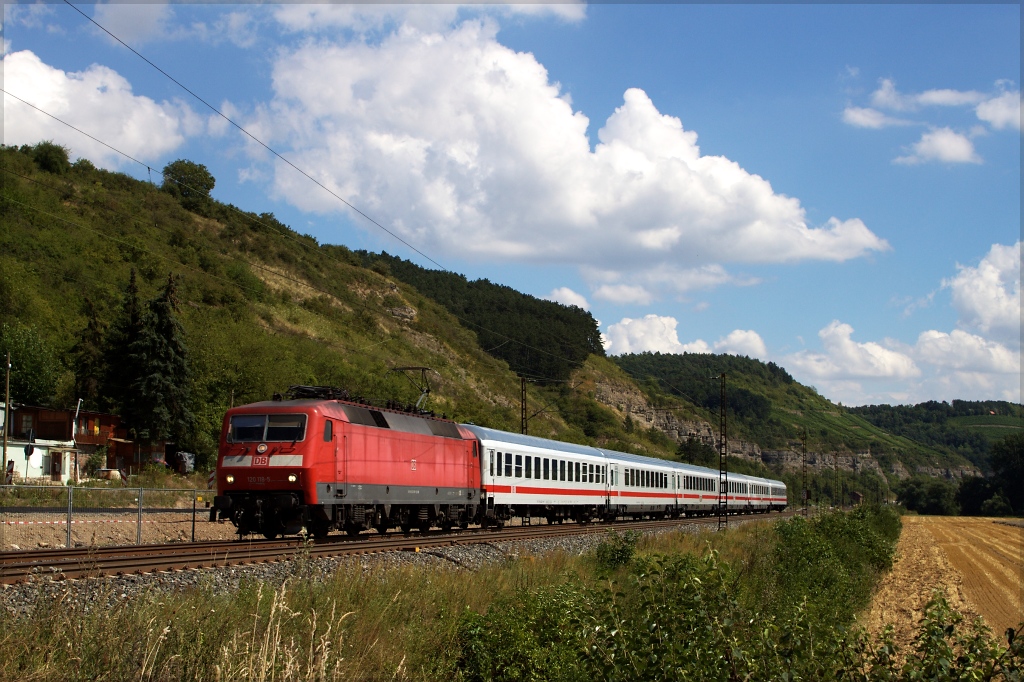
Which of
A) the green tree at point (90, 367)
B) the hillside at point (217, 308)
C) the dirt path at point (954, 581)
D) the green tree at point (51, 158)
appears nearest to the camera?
the dirt path at point (954, 581)

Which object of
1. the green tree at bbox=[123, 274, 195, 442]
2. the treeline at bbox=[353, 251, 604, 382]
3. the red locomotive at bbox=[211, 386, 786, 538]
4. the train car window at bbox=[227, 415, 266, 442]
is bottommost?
the red locomotive at bbox=[211, 386, 786, 538]

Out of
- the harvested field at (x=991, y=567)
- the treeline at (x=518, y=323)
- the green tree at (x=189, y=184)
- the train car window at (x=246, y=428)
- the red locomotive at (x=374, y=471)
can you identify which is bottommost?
the harvested field at (x=991, y=567)

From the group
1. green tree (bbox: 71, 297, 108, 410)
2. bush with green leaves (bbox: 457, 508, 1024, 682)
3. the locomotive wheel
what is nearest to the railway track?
the locomotive wheel

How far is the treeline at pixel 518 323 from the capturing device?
468ft

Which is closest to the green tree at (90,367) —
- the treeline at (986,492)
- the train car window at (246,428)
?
the train car window at (246,428)

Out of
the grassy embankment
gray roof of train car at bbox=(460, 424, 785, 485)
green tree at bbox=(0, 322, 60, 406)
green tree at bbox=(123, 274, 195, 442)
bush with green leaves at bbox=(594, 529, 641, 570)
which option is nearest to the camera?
the grassy embankment

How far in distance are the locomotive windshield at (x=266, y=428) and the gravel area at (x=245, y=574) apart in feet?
14.1

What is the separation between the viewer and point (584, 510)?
140 feet

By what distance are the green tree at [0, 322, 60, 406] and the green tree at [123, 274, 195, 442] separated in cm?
809

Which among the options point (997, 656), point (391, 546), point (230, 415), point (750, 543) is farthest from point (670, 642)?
point (750, 543)

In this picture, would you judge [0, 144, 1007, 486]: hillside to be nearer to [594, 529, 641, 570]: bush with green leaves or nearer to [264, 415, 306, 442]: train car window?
[594, 529, 641, 570]: bush with green leaves

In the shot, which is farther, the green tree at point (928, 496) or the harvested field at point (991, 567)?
the green tree at point (928, 496)

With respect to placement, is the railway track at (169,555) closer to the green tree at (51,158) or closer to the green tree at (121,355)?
the green tree at (121,355)

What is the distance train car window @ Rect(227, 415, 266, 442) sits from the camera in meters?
22.4
